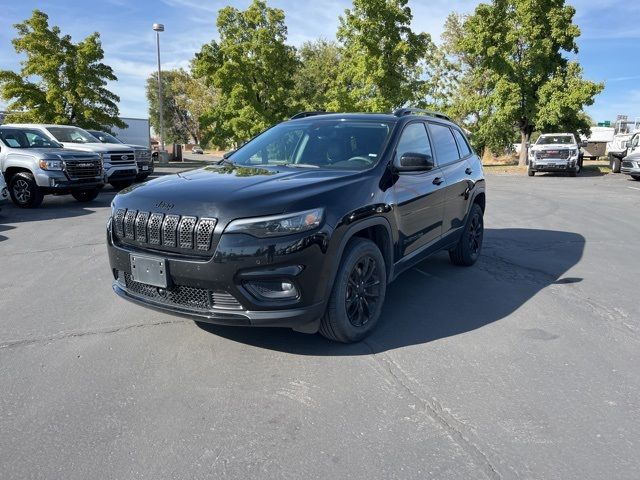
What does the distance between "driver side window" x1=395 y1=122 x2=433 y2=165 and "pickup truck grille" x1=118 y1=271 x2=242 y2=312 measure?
1929 mm

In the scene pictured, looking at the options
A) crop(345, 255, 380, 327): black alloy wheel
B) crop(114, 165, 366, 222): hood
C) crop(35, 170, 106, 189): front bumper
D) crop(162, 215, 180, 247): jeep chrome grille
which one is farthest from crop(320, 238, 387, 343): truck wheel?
crop(35, 170, 106, 189): front bumper

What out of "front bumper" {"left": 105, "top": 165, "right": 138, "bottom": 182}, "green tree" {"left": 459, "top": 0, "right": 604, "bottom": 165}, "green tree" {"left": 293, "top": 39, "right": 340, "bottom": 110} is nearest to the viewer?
"front bumper" {"left": 105, "top": 165, "right": 138, "bottom": 182}

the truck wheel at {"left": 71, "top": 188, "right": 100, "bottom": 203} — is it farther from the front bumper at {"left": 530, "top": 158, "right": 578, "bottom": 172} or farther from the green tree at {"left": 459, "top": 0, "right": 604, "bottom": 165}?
the green tree at {"left": 459, "top": 0, "right": 604, "bottom": 165}

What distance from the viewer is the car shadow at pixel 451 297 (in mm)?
3906

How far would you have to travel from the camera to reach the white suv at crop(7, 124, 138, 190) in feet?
46.2

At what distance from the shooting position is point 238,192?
10.9 ft

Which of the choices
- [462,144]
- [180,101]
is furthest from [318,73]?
[462,144]

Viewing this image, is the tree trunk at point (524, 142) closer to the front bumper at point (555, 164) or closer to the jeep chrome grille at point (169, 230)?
the front bumper at point (555, 164)

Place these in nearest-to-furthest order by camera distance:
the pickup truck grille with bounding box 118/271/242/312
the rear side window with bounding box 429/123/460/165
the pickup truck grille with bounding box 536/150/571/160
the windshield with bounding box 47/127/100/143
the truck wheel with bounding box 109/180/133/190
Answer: the pickup truck grille with bounding box 118/271/242/312, the rear side window with bounding box 429/123/460/165, the windshield with bounding box 47/127/100/143, the truck wheel with bounding box 109/180/133/190, the pickup truck grille with bounding box 536/150/571/160

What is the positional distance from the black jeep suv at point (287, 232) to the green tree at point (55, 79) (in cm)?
2404

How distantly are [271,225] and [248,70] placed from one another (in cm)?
2875

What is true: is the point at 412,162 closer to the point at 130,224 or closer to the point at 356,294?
the point at 356,294

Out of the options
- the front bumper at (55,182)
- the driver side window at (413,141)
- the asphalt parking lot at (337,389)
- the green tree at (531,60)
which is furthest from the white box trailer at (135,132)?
the driver side window at (413,141)

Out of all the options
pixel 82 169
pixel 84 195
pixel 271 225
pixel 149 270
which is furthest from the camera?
pixel 84 195
